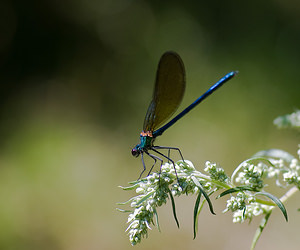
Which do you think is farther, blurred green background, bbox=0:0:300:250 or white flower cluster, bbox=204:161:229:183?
blurred green background, bbox=0:0:300:250

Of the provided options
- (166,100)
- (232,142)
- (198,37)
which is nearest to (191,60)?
(198,37)

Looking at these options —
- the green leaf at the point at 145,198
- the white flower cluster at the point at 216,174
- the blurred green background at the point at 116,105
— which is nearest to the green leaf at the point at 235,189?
the white flower cluster at the point at 216,174

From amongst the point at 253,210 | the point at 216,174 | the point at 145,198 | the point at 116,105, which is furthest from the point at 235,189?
the point at 116,105

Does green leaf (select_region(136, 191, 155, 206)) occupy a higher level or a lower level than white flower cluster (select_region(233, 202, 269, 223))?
higher

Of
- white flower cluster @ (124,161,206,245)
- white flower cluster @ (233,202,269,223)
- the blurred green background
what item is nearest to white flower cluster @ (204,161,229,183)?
white flower cluster @ (124,161,206,245)

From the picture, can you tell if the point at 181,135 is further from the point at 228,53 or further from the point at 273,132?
the point at 228,53

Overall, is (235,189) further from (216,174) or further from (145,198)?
(145,198)

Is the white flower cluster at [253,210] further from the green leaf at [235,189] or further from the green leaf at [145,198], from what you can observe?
the green leaf at [145,198]

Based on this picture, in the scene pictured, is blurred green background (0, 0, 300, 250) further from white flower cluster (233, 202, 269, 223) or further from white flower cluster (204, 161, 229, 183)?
white flower cluster (204, 161, 229, 183)

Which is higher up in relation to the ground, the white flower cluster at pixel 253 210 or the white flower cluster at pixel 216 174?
the white flower cluster at pixel 216 174
